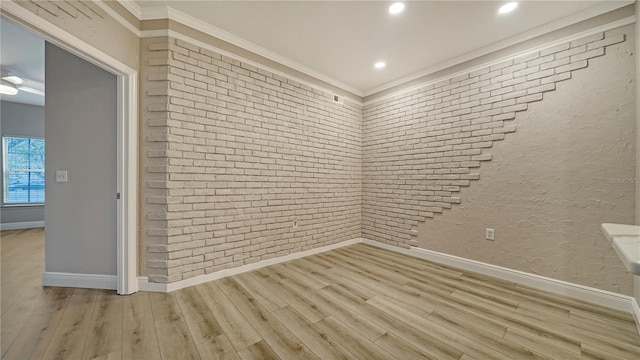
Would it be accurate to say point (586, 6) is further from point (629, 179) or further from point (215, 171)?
point (215, 171)

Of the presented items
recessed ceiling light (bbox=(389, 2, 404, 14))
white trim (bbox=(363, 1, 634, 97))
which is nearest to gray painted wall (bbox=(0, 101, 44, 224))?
recessed ceiling light (bbox=(389, 2, 404, 14))

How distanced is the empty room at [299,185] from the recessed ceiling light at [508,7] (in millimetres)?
12

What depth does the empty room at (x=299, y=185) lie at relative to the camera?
66.4 inches

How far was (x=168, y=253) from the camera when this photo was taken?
2.26m

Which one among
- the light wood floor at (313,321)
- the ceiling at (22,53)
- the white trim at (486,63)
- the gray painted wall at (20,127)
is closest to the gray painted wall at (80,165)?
the light wood floor at (313,321)

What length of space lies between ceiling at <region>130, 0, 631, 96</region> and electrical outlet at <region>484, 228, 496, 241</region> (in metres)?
2.21

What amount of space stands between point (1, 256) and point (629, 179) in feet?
24.3

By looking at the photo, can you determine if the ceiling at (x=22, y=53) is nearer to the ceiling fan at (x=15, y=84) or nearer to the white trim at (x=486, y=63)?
the ceiling fan at (x=15, y=84)

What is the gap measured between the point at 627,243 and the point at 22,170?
927cm

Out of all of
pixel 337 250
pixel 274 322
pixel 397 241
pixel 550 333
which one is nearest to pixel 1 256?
pixel 274 322

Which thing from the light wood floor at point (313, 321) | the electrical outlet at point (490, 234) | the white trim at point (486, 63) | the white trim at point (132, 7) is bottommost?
the light wood floor at point (313, 321)

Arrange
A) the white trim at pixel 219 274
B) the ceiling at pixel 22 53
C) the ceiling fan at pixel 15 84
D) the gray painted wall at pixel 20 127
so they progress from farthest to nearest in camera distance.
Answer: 1. the gray painted wall at pixel 20 127
2. the ceiling fan at pixel 15 84
3. the ceiling at pixel 22 53
4. the white trim at pixel 219 274

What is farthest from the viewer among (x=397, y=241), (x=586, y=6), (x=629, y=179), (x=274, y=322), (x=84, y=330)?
(x=397, y=241)

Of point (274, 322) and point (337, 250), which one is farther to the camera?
point (337, 250)
